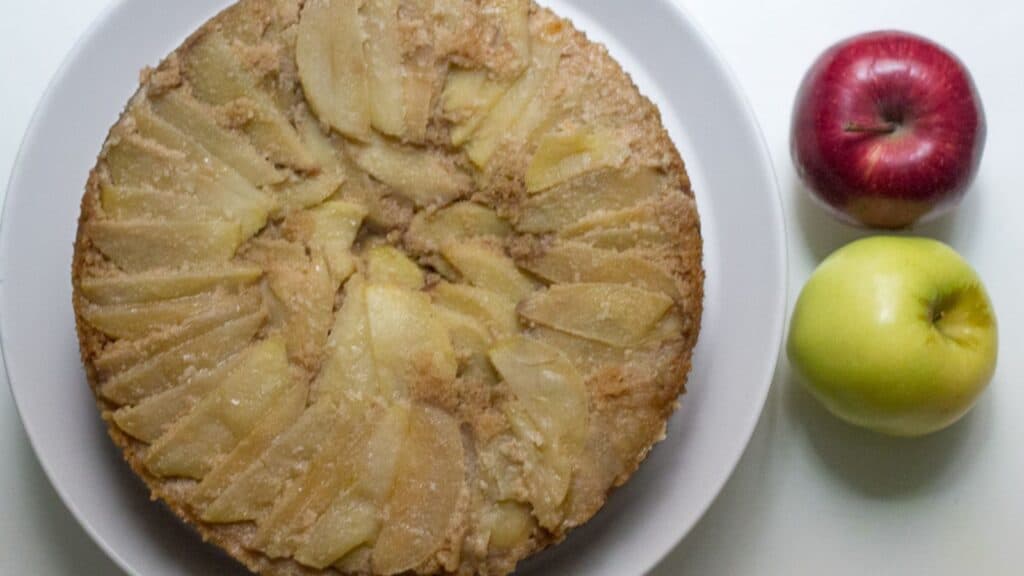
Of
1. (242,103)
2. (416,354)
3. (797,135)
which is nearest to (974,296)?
(797,135)

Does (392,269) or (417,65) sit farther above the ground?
(417,65)

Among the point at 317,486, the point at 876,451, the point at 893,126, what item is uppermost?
the point at 317,486

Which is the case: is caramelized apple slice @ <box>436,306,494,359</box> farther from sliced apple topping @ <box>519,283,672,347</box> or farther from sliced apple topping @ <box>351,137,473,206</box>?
sliced apple topping @ <box>351,137,473,206</box>

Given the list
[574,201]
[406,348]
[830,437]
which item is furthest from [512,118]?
[830,437]

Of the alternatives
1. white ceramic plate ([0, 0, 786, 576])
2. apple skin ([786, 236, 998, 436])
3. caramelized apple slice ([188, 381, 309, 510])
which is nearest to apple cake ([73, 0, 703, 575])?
caramelized apple slice ([188, 381, 309, 510])

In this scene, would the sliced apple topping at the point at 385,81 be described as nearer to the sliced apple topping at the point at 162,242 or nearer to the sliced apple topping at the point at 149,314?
the sliced apple topping at the point at 162,242

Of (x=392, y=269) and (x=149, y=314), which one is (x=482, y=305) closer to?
(x=392, y=269)
